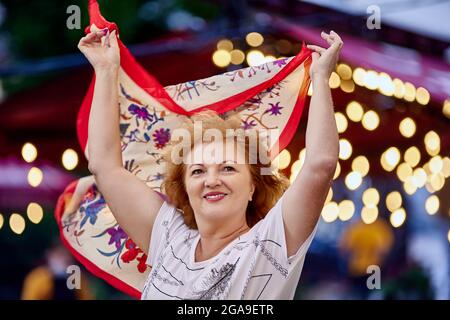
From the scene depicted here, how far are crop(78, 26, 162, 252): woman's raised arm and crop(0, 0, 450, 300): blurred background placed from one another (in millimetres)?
1473

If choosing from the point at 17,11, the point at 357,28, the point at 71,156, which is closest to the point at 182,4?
the point at 17,11

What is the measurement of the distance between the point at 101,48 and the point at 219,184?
0.60 meters

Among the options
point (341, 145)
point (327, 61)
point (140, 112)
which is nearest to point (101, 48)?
point (140, 112)

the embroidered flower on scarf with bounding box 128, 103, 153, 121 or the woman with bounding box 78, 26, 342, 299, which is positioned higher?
the embroidered flower on scarf with bounding box 128, 103, 153, 121

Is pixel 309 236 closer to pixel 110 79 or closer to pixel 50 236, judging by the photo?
pixel 110 79

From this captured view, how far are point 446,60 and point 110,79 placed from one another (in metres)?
2.91

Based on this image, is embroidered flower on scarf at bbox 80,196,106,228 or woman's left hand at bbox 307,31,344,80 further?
embroidered flower on scarf at bbox 80,196,106,228

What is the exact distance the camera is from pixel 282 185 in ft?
8.29

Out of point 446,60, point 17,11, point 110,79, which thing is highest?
point 17,11

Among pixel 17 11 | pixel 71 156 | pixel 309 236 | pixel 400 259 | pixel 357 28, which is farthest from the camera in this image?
pixel 17 11

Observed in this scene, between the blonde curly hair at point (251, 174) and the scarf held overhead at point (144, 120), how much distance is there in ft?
0.57

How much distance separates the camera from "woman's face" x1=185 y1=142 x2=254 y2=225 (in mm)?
2322

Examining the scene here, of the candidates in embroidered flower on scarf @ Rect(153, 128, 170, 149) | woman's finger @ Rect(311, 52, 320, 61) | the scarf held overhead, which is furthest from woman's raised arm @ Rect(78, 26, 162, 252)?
woman's finger @ Rect(311, 52, 320, 61)

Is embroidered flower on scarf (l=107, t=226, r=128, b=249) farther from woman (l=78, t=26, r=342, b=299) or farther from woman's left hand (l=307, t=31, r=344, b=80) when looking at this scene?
woman's left hand (l=307, t=31, r=344, b=80)
